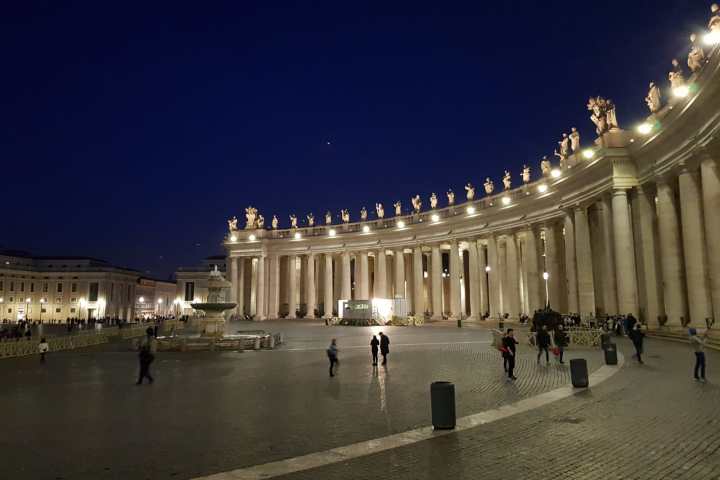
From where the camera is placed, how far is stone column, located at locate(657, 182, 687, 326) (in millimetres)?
31438

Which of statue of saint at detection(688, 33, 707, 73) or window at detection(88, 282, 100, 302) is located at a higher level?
statue of saint at detection(688, 33, 707, 73)

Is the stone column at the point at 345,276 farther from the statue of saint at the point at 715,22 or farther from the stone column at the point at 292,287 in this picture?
the statue of saint at the point at 715,22

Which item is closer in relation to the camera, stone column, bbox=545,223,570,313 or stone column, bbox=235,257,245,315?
stone column, bbox=545,223,570,313

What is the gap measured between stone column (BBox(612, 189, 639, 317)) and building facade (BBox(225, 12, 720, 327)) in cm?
7

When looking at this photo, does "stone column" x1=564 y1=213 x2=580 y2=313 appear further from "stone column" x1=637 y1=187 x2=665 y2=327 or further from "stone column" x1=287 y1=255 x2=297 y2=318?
"stone column" x1=287 y1=255 x2=297 y2=318

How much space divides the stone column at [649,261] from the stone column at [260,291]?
62846 mm

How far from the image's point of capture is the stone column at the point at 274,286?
290ft

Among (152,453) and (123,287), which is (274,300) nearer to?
(123,287)

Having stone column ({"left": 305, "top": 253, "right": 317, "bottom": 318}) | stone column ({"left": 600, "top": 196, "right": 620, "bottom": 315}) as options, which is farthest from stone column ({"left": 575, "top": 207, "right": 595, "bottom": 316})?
stone column ({"left": 305, "top": 253, "right": 317, "bottom": 318})

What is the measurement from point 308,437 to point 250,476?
2485mm

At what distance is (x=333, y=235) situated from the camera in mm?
82438

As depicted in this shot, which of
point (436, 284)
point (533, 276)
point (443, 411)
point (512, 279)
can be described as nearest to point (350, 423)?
point (443, 411)

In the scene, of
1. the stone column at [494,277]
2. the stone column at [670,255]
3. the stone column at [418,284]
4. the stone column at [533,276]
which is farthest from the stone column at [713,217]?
the stone column at [418,284]

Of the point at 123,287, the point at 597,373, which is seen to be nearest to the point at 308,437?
the point at 597,373
